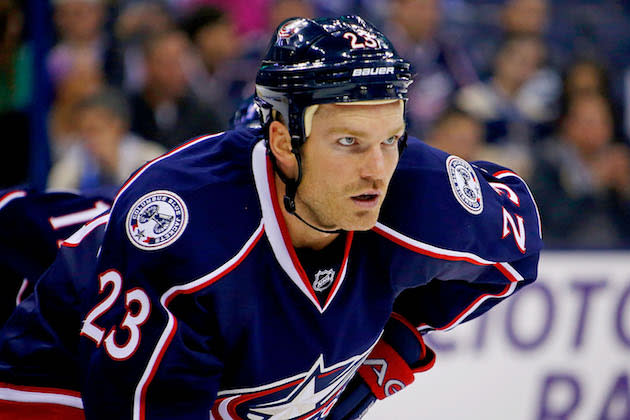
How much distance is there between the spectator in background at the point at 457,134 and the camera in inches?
157

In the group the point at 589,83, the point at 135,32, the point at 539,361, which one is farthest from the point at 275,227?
the point at 589,83

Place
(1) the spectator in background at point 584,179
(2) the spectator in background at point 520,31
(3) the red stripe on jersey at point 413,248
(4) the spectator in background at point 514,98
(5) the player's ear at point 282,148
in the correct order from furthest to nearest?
(2) the spectator in background at point 520,31 < (4) the spectator in background at point 514,98 < (1) the spectator in background at point 584,179 < (3) the red stripe on jersey at point 413,248 < (5) the player's ear at point 282,148

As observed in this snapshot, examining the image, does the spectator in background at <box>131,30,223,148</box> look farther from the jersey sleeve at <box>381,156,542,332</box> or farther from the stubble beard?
the stubble beard

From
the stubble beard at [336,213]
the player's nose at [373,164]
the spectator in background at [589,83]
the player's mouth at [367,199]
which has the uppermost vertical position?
the player's nose at [373,164]

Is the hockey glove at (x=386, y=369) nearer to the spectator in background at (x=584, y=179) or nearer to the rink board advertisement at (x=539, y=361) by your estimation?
the rink board advertisement at (x=539, y=361)

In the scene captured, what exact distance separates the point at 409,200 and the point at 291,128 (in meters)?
0.32

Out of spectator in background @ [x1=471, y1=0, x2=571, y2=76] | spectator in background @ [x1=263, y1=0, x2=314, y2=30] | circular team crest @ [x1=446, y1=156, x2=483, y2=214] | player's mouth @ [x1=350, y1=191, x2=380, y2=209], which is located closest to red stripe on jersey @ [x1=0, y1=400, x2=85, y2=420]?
player's mouth @ [x1=350, y1=191, x2=380, y2=209]

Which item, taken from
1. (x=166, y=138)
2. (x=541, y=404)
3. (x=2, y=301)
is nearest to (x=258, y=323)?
(x=2, y=301)

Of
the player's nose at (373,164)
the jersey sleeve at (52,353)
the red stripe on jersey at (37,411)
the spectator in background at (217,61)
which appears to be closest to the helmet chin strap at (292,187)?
the player's nose at (373,164)

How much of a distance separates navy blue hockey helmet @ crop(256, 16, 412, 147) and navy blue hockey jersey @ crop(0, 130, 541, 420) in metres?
0.16

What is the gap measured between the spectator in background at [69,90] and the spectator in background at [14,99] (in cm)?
12

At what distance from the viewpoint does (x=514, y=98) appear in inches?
165

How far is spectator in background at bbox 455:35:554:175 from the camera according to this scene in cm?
410

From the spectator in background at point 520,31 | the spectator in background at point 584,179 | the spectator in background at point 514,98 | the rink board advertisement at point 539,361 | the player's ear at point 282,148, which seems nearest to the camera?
the player's ear at point 282,148
